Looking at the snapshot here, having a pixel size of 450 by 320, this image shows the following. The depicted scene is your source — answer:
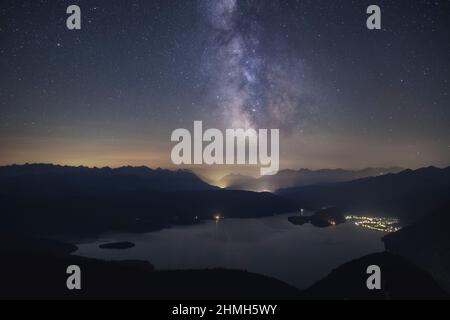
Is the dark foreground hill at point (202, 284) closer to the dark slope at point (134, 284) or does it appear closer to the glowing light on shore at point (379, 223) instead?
the dark slope at point (134, 284)

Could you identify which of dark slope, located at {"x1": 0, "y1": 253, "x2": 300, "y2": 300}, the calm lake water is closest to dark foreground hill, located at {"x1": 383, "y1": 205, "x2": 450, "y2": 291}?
the calm lake water

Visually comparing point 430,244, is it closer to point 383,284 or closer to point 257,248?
point 383,284

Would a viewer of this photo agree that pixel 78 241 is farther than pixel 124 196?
No

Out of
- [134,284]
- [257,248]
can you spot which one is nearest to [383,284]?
[134,284]

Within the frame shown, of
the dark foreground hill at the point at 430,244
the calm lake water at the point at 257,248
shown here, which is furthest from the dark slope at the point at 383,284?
the calm lake water at the point at 257,248

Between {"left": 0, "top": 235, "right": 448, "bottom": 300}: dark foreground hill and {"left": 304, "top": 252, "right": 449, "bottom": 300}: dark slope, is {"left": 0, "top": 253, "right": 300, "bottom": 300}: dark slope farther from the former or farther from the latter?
{"left": 304, "top": 252, "right": 449, "bottom": 300}: dark slope

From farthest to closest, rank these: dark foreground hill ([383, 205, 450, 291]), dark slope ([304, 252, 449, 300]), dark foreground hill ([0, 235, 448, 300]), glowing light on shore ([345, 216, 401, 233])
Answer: glowing light on shore ([345, 216, 401, 233]) < dark foreground hill ([383, 205, 450, 291]) < dark slope ([304, 252, 449, 300]) < dark foreground hill ([0, 235, 448, 300])

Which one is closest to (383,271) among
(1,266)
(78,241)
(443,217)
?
(443,217)
